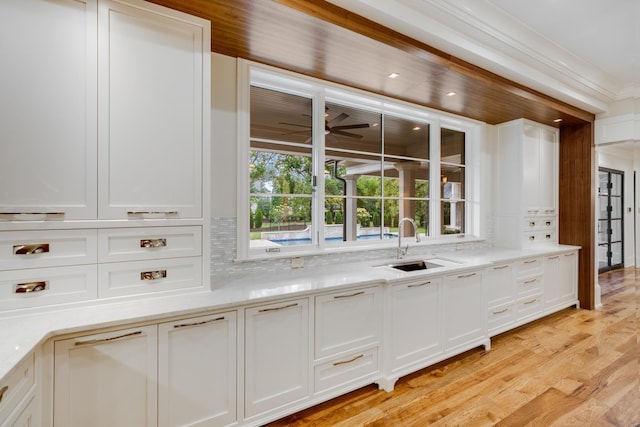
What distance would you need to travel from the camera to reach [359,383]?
6.82 feet

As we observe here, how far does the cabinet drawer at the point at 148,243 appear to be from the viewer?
154 centimetres

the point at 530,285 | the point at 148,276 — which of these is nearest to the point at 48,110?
the point at 148,276

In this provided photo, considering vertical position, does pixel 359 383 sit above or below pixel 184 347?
below

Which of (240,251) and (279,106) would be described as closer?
(240,251)

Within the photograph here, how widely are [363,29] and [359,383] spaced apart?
243 cm

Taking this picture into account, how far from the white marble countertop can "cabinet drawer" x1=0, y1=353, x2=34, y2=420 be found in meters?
0.05

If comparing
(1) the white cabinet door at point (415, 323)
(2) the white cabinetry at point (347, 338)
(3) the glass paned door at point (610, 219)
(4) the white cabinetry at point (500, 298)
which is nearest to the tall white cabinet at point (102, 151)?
(2) the white cabinetry at point (347, 338)

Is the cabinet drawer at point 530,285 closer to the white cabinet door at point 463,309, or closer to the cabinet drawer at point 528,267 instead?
the cabinet drawer at point 528,267

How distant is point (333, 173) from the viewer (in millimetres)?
2816

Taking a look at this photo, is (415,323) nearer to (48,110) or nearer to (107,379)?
(107,379)

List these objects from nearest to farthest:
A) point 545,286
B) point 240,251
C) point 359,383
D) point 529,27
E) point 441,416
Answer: point 441,416 → point 359,383 → point 240,251 → point 529,27 → point 545,286

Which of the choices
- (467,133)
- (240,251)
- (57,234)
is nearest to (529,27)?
(467,133)

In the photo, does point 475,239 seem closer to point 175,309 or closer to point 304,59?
point 304,59

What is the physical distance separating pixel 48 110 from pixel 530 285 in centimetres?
446
